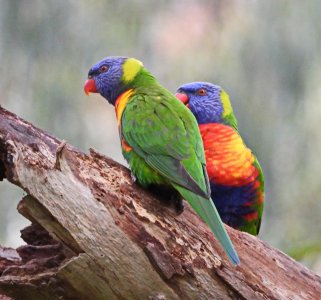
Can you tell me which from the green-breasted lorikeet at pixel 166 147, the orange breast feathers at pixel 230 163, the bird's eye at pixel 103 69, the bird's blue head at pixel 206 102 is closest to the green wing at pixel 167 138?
the green-breasted lorikeet at pixel 166 147

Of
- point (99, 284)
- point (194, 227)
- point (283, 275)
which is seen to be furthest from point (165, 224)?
point (283, 275)

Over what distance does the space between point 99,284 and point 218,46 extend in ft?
9.94

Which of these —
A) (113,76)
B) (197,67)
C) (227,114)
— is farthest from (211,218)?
(197,67)

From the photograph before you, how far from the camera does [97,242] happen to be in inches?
63.6

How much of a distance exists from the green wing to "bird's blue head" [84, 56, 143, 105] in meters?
0.24

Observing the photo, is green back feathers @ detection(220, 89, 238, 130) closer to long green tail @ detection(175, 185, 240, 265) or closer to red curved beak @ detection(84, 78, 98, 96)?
red curved beak @ detection(84, 78, 98, 96)

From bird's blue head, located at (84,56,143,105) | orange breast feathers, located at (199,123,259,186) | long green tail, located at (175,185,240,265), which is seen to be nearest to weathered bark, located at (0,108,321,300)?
long green tail, located at (175,185,240,265)

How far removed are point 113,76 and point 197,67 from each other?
2.14 m

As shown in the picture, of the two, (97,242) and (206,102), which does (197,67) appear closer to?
(206,102)

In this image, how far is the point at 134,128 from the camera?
1.90m

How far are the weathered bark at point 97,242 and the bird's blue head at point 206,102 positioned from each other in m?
1.04

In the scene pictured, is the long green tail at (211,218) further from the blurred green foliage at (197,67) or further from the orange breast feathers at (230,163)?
the blurred green foliage at (197,67)

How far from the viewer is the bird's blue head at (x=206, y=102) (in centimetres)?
278

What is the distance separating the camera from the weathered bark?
5.25 feet
